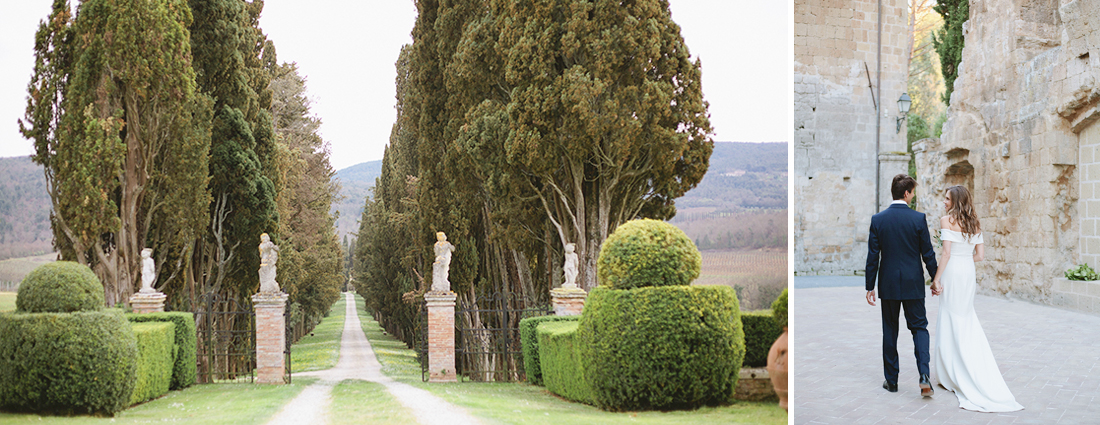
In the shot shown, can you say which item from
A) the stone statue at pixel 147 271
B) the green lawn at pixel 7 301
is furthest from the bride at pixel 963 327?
the stone statue at pixel 147 271

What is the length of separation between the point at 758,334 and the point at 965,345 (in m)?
1.47

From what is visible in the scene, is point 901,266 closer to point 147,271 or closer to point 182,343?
point 147,271

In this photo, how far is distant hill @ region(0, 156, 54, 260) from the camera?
13.5ft

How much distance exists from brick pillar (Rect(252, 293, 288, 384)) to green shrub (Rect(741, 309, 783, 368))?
4.84 metres

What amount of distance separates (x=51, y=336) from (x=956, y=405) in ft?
18.1

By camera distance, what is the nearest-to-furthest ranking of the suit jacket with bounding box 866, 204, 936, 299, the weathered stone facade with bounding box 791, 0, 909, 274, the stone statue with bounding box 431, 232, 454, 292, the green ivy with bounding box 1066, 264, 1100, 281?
the suit jacket with bounding box 866, 204, 936, 299, the stone statue with bounding box 431, 232, 454, 292, the green ivy with bounding box 1066, 264, 1100, 281, the weathered stone facade with bounding box 791, 0, 909, 274

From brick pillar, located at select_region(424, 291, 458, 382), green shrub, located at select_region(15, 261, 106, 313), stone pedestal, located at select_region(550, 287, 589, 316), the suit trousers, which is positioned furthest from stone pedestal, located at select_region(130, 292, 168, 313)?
the suit trousers

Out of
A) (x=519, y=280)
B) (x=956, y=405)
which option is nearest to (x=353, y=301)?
(x=519, y=280)

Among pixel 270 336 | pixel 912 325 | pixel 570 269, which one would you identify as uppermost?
pixel 570 269

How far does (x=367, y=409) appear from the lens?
4.16 m

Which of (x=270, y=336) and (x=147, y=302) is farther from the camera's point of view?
(x=270, y=336)

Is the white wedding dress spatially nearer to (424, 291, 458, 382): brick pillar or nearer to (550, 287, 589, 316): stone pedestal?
(550, 287, 589, 316): stone pedestal

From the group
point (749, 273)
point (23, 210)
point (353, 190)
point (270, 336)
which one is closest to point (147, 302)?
point (23, 210)

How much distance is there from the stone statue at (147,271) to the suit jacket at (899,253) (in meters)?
5.27
